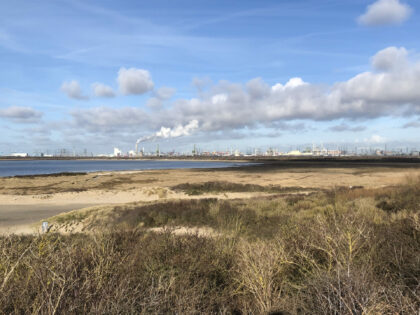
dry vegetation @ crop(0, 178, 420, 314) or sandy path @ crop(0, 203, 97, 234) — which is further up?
dry vegetation @ crop(0, 178, 420, 314)

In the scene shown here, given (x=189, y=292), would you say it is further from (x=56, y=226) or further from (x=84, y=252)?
(x=56, y=226)

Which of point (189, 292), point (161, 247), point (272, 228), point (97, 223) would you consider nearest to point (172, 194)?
point (97, 223)

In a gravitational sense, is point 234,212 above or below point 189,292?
below

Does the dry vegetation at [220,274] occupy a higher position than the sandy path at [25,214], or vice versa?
the dry vegetation at [220,274]

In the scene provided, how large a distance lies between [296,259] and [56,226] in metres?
14.0

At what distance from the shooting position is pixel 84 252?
18.1 feet

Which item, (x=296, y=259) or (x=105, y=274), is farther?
(x=296, y=259)

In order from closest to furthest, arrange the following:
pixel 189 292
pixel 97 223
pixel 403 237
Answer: pixel 189 292 < pixel 403 237 < pixel 97 223

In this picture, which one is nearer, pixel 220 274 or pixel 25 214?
pixel 220 274

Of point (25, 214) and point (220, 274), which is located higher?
point (220, 274)

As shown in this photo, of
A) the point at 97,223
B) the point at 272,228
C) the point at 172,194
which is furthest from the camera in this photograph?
the point at 172,194

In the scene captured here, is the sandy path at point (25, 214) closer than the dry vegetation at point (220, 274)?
No

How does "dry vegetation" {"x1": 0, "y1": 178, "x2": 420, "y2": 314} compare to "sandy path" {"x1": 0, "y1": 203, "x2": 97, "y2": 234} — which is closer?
"dry vegetation" {"x1": 0, "y1": 178, "x2": 420, "y2": 314}

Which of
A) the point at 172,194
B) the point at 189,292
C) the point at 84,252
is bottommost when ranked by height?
the point at 172,194
